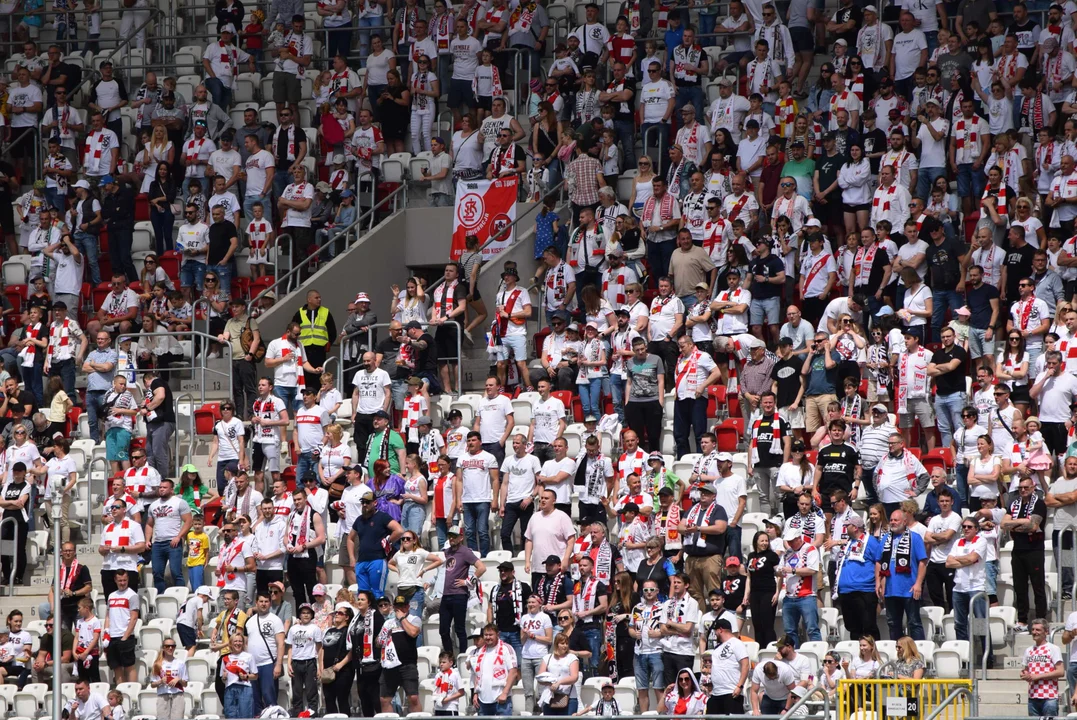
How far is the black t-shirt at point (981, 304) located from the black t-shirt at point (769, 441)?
2.30 meters

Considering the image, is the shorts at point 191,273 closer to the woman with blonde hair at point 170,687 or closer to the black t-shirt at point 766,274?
the woman with blonde hair at point 170,687

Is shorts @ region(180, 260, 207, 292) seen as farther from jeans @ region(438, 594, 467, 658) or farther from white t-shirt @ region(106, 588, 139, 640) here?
jeans @ region(438, 594, 467, 658)

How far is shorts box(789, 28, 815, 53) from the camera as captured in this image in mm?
24000

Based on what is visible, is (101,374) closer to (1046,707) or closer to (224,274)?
(224,274)

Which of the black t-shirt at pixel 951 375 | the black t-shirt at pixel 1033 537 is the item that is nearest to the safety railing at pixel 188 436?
the black t-shirt at pixel 951 375

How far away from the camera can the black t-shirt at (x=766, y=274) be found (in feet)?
68.8

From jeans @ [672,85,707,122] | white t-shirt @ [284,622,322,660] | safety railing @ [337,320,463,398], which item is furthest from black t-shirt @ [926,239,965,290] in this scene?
white t-shirt @ [284,622,322,660]

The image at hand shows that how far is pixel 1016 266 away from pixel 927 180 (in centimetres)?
204

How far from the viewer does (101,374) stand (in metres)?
22.6

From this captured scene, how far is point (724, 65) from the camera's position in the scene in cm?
2461

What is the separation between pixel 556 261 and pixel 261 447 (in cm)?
399

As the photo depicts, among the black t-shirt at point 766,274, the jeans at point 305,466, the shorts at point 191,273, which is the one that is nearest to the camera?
the black t-shirt at point 766,274

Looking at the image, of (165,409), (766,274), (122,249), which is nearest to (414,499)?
(165,409)

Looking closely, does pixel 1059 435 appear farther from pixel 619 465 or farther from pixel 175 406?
pixel 175 406
